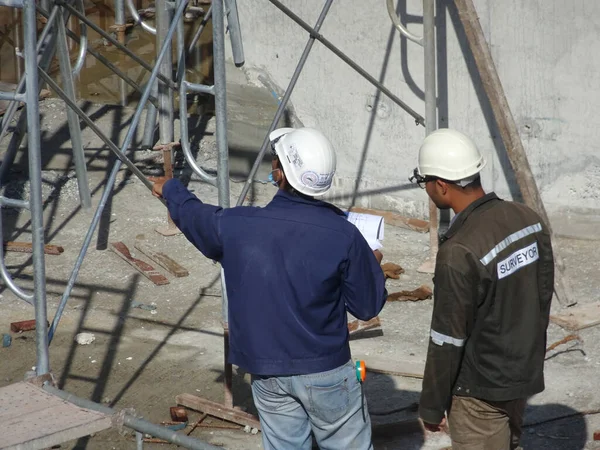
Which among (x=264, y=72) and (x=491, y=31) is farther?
(x=264, y=72)

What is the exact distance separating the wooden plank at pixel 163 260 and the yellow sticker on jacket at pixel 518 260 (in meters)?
4.10

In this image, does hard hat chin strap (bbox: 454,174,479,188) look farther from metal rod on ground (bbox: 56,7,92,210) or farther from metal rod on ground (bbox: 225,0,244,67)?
metal rod on ground (bbox: 56,7,92,210)

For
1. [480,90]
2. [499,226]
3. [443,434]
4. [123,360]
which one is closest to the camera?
[499,226]

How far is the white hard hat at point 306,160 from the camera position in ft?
11.2

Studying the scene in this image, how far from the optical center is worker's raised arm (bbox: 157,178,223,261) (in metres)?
3.48

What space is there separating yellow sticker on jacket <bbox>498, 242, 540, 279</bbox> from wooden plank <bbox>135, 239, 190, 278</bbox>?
4102 millimetres

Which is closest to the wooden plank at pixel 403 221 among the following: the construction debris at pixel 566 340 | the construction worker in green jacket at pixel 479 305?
the construction debris at pixel 566 340

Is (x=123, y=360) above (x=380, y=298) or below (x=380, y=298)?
below

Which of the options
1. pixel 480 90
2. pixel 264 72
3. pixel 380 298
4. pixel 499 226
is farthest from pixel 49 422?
pixel 264 72

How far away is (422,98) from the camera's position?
7.85 m

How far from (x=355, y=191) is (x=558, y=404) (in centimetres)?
358

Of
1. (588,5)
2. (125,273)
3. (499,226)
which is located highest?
(588,5)

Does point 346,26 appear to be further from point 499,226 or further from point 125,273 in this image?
point 499,226

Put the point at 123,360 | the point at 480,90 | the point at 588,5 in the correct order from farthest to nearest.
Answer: the point at 480,90
the point at 588,5
the point at 123,360
